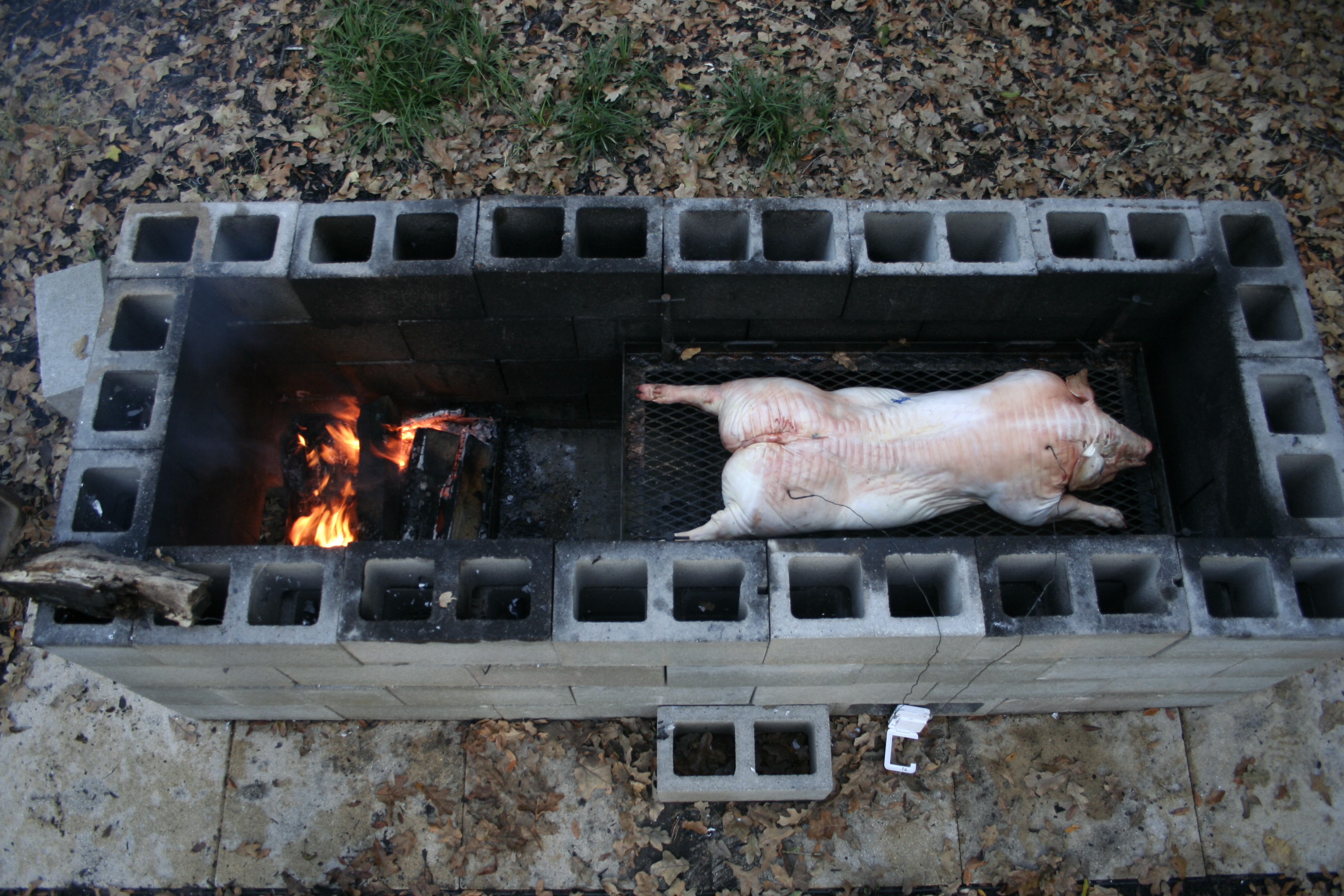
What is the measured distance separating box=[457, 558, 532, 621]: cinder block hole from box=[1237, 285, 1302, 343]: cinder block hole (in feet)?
14.0

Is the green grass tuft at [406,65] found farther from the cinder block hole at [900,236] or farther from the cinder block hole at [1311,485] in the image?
the cinder block hole at [1311,485]

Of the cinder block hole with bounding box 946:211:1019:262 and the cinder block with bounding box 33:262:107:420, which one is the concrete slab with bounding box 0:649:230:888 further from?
the cinder block hole with bounding box 946:211:1019:262

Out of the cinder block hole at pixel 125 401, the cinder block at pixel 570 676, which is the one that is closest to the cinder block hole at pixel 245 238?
the cinder block hole at pixel 125 401

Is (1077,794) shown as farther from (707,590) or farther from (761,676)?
(707,590)

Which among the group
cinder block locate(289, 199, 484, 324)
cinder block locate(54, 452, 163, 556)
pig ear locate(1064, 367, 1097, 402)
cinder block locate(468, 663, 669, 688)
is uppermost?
cinder block locate(289, 199, 484, 324)

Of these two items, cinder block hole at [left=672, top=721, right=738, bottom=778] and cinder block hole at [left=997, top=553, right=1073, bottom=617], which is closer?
cinder block hole at [left=997, top=553, right=1073, bottom=617]

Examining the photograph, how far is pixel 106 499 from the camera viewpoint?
4.75 meters

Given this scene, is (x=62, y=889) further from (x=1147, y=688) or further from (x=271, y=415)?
(x=1147, y=688)

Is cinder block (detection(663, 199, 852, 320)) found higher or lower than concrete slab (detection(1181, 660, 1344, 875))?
higher

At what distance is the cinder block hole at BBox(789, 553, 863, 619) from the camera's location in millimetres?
4523

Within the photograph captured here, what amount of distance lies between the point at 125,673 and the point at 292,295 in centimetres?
226

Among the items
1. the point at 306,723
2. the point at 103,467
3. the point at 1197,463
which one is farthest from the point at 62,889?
the point at 1197,463

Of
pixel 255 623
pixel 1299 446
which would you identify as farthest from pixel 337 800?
pixel 1299 446

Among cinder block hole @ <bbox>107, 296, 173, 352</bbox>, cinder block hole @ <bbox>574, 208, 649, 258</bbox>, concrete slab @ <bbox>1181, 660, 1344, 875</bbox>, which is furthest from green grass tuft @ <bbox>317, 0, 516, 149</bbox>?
concrete slab @ <bbox>1181, 660, 1344, 875</bbox>
